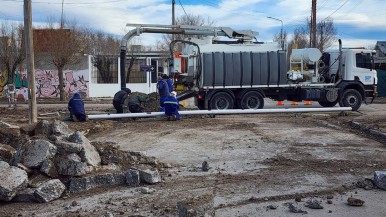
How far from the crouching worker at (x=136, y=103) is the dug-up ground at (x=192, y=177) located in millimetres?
6860

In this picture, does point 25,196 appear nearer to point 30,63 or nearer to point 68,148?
point 68,148

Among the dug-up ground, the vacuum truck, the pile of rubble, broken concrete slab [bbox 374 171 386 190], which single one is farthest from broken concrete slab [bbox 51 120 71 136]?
the vacuum truck

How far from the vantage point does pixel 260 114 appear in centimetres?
2180

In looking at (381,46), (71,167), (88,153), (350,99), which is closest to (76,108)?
(88,153)

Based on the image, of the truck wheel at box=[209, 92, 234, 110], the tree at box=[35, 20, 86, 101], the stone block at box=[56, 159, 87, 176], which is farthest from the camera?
the tree at box=[35, 20, 86, 101]

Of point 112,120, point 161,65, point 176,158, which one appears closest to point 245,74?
point 112,120

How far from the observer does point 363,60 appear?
23375 mm

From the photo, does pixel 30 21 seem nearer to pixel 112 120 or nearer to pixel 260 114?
pixel 112 120

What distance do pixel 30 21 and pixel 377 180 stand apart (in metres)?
12.2

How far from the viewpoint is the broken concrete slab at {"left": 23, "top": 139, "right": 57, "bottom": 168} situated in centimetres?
827

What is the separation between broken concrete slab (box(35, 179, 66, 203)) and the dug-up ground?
0.02 m

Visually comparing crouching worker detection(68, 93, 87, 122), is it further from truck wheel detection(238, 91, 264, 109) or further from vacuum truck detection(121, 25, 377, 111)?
truck wheel detection(238, 91, 264, 109)

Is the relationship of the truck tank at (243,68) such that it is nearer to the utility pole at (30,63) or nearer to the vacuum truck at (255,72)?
the vacuum truck at (255,72)

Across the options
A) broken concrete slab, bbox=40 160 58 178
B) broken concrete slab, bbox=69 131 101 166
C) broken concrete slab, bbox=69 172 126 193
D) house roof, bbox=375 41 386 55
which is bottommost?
broken concrete slab, bbox=69 172 126 193
